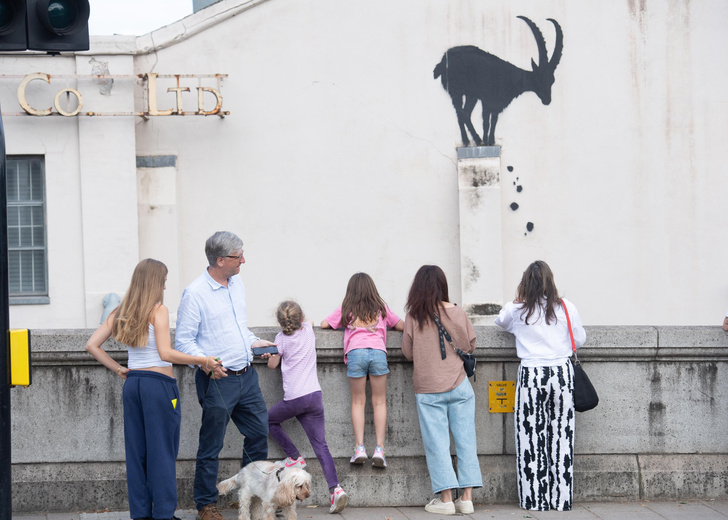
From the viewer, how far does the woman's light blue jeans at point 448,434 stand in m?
6.11

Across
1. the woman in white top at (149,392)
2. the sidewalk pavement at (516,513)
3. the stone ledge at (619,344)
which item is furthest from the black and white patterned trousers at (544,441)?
the woman in white top at (149,392)

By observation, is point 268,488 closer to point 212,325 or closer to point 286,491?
point 286,491

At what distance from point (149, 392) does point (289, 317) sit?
46.1 inches

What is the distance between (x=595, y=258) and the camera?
1444cm

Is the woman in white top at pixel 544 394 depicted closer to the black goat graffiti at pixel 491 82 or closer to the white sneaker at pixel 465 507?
the white sneaker at pixel 465 507

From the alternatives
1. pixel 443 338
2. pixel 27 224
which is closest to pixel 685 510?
pixel 443 338

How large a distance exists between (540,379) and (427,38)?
923cm

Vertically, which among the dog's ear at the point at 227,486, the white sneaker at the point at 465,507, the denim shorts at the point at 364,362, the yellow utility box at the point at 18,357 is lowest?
the white sneaker at the point at 465,507

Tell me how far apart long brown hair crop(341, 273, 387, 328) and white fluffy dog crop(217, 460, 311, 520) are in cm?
124

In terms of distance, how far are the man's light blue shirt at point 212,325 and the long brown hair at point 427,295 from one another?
4.04 ft

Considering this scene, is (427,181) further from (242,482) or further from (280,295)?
(242,482)

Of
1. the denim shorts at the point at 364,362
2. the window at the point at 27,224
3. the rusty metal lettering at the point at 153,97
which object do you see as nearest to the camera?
the denim shorts at the point at 364,362

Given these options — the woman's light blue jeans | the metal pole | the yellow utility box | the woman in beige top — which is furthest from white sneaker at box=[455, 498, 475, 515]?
the yellow utility box

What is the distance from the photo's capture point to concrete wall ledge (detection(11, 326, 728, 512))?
616 cm
